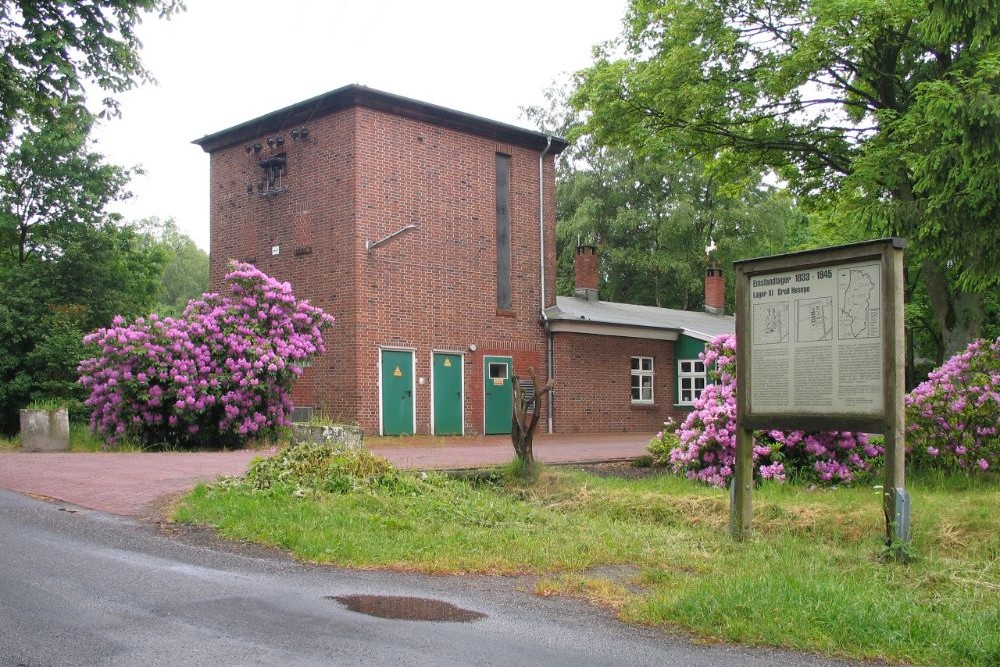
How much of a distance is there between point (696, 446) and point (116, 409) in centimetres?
1111

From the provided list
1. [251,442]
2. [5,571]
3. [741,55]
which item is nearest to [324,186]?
[251,442]

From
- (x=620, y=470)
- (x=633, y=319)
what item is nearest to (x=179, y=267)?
(x=633, y=319)

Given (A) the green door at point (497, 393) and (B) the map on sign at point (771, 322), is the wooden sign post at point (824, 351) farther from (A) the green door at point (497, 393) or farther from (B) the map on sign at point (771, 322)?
(A) the green door at point (497, 393)

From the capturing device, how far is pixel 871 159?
16609 mm

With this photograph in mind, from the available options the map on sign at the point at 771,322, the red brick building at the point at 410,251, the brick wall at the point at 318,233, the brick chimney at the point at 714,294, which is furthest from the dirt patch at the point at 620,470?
the brick chimney at the point at 714,294

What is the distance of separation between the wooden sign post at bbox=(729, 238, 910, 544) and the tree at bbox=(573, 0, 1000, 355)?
5650 millimetres

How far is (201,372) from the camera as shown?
17.4 metres

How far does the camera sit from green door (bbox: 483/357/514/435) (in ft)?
82.1

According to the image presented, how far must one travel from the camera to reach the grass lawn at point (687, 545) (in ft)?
17.4

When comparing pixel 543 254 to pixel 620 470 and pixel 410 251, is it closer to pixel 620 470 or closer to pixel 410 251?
pixel 410 251

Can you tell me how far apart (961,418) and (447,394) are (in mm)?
14314

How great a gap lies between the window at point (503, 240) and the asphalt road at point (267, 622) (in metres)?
18.6

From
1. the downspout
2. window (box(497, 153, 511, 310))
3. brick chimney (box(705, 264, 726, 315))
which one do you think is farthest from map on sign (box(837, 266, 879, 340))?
brick chimney (box(705, 264, 726, 315))

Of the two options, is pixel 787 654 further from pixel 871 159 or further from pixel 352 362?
pixel 352 362
